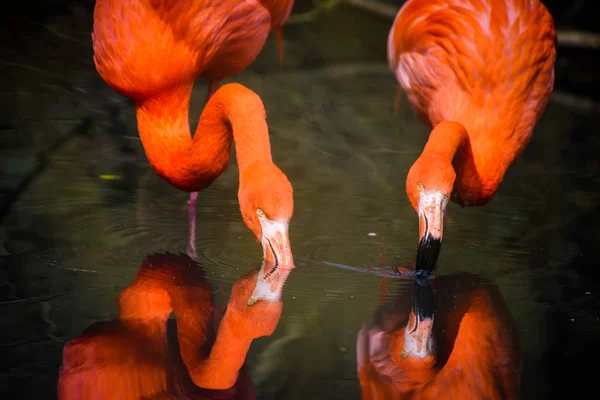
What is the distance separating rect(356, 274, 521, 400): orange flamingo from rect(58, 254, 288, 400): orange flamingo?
0.45 meters

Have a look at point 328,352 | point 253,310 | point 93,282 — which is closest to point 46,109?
point 93,282

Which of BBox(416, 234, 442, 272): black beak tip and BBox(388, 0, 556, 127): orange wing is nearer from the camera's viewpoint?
BBox(416, 234, 442, 272): black beak tip

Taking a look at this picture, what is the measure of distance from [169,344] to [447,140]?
5.89 ft

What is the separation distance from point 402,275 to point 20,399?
6.53ft

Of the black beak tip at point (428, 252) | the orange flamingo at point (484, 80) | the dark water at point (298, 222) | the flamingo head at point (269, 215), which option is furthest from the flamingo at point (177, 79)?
the orange flamingo at point (484, 80)

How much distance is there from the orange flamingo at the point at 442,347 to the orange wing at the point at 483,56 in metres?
1.15

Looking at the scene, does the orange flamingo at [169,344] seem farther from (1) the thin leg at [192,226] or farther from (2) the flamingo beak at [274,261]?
(1) the thin leg at [192,226]

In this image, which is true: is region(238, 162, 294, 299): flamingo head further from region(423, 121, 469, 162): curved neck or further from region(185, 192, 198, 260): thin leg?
region(423, 121, 469, 162): curved neck

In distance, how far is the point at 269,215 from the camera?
396 centimetres

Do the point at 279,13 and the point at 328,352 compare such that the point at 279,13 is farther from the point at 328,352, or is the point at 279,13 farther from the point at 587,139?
the point at 587,139

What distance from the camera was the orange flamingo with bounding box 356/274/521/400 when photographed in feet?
10.8

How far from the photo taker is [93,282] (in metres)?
4.02

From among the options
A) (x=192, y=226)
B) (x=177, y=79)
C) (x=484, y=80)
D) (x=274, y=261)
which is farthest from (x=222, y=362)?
(x=484, y=80)

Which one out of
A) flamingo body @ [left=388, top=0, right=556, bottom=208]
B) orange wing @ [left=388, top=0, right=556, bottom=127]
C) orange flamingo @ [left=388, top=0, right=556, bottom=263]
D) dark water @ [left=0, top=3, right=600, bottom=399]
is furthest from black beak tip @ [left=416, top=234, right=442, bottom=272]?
orange wing @ [left=388, top=0, right=556, bottom=127]
